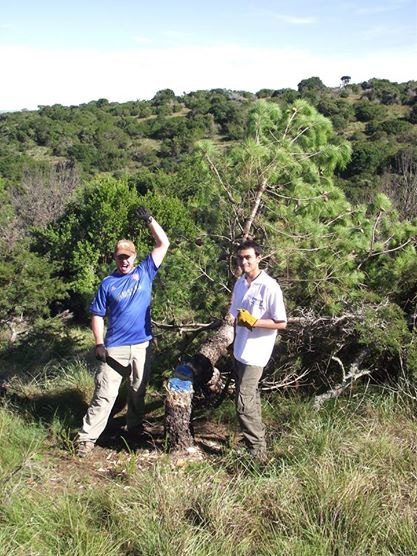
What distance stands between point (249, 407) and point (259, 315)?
0.65 metres

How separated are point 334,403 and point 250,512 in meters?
1.57

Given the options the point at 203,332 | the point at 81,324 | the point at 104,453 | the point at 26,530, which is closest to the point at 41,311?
the point at 81,324

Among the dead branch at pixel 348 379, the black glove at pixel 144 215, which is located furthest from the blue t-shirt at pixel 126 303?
the dead branch at pixel 348 379

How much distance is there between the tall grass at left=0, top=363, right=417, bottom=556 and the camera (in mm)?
2645

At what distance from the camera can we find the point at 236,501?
9.73 ft

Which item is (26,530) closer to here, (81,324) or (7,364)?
(7,364)

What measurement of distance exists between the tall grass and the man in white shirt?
0.26 meters

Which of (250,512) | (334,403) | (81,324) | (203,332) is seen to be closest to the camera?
(250,512)

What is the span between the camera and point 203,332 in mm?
5633

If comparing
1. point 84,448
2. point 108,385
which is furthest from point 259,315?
point 84,448

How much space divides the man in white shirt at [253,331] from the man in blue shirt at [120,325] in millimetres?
745

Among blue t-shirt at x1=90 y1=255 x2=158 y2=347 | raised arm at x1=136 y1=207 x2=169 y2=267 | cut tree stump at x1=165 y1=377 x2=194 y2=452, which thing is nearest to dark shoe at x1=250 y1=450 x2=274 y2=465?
cut tree stump at x1=165 y1=377 x2=194 y2=452

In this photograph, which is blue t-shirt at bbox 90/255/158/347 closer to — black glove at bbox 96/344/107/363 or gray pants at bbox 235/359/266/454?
black glove at bbox 96/344/107/363

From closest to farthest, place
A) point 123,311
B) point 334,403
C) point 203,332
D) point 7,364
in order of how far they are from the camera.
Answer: point 123,311
point 334,403
point 203,332
point 7,364
